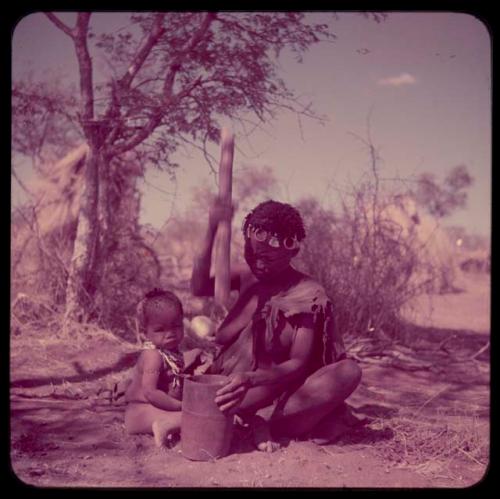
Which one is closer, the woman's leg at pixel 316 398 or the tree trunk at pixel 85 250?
the woman's leg at pixel 316 398

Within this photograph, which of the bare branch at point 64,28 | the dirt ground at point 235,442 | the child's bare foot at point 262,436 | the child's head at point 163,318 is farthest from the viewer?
the bare branch at point 64,28

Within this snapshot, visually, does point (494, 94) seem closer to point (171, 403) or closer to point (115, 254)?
point (171, 403)

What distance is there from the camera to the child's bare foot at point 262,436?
3023 mm

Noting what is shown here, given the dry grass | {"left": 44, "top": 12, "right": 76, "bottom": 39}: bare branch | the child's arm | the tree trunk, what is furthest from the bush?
the child's arm

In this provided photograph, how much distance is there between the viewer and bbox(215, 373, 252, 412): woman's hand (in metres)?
2.85

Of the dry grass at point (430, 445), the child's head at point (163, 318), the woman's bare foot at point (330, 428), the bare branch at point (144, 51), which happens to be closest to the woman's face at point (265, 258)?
the child's head at point (163, 318)

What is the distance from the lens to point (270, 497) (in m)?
2.57

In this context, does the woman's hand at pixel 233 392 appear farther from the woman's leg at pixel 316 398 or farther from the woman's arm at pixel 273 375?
the woman's leg at pixel 316 398

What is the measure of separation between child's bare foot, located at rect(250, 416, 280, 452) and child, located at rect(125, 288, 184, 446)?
41cm

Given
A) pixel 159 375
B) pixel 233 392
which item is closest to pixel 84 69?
pixel 159 375

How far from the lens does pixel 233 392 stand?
2.86 metres

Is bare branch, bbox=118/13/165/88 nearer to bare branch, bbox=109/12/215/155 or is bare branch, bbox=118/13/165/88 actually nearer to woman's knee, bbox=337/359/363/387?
bare branch, bbox=109/12/215/155

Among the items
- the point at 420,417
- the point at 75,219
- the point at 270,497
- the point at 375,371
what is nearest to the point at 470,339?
the point at 375,371

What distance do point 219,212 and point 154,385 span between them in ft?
3.32
